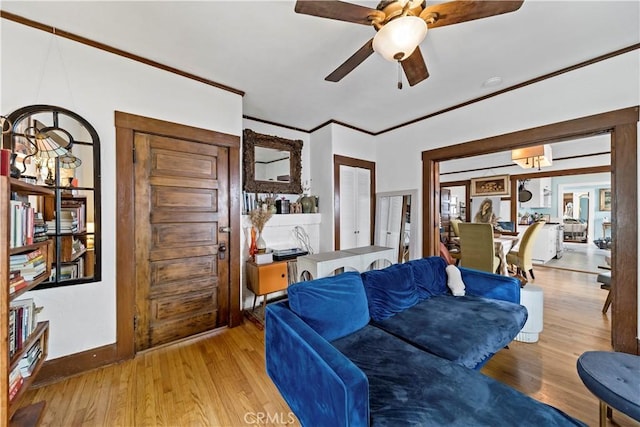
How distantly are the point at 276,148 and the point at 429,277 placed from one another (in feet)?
8.94

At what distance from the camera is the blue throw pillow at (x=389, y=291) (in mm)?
2000

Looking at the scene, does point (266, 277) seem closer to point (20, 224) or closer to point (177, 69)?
Result: point (20, 224)

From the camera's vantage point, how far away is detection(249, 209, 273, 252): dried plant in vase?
124 inches

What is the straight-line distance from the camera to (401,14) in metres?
1.49

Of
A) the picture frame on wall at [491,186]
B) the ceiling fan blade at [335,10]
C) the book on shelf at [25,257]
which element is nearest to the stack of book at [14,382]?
the book on shelf at [25,257]

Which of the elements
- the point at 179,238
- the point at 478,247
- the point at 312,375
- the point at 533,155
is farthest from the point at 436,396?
the point at 533,155

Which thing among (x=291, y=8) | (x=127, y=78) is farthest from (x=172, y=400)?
(x=291, y=8)

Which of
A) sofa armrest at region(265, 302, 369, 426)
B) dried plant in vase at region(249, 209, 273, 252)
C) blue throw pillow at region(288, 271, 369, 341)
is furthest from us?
dried plant in vase at region(249, 209, 273, 252)

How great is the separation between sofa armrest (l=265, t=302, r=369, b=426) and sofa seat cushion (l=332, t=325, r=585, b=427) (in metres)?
0.16

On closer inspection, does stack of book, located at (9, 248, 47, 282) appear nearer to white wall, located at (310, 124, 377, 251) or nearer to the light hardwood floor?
the light hardwood floor

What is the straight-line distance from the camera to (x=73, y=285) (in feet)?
6.47

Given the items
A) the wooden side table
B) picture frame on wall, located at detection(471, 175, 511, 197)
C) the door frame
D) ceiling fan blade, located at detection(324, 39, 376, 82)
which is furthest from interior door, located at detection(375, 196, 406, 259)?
picture frame on wall, located at detection(471, 175, 511, 197)

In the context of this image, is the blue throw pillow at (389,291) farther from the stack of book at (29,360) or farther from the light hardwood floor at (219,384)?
the stack of book at (29,360)

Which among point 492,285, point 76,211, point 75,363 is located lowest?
point 75,363
